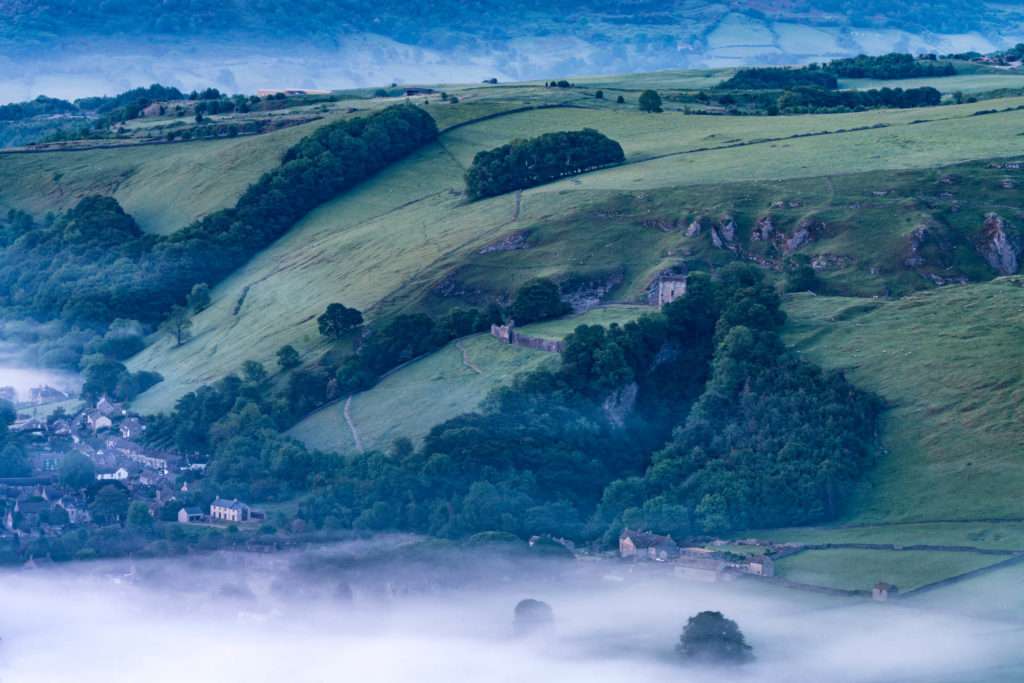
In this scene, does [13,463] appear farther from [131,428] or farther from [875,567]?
[875,567]

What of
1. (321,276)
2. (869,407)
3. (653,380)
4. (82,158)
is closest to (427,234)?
(321,276)

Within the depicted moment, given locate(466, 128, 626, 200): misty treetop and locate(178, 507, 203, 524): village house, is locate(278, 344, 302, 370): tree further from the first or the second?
locate(466, 128, 626, 200): misty treetop

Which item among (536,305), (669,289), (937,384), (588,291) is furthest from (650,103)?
(937,384)

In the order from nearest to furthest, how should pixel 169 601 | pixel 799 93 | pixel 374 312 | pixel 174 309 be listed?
pixel 169 601, pixel 374 312, pixel 174 309, pixel 799 93

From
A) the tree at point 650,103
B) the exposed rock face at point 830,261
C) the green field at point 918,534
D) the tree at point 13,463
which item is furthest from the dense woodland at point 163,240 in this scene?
the green field at point 918,534

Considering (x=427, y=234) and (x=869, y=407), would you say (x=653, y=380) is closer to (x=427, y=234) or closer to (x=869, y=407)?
(x=869, y=407)

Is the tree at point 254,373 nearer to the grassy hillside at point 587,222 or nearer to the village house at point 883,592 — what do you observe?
the grassy hillside at point 587,222
